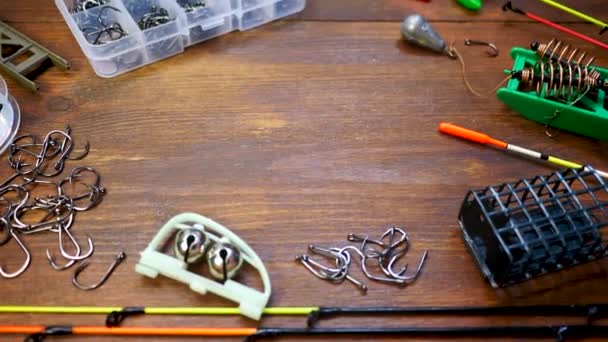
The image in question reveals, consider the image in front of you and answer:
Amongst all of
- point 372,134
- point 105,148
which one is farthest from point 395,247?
point 105,148

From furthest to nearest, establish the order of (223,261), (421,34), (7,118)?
1. (421,34)
2. (7,118)
3. (223,261)

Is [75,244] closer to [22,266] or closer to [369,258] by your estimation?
[22,266]

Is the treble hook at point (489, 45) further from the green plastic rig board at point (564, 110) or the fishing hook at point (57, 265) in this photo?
the fishing hook at point (57, 265)

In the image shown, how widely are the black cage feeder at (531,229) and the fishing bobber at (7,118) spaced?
679mm

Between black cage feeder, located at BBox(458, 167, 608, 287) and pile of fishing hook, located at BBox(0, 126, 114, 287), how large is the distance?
52cm

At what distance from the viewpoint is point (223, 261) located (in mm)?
729

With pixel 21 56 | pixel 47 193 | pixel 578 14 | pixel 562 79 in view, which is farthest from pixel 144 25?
pixel 578 14

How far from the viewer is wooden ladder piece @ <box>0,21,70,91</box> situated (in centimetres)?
92

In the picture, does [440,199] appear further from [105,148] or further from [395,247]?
[105,148]

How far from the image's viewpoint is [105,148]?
87cm

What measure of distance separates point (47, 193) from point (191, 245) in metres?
0.25

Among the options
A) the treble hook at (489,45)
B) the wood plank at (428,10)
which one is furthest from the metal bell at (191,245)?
the treble hook at (489,45)

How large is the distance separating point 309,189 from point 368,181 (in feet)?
0.29

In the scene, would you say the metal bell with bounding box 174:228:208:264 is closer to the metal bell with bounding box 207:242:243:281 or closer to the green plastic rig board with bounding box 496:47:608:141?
the metal bell with bounding box 207:242:243:281
